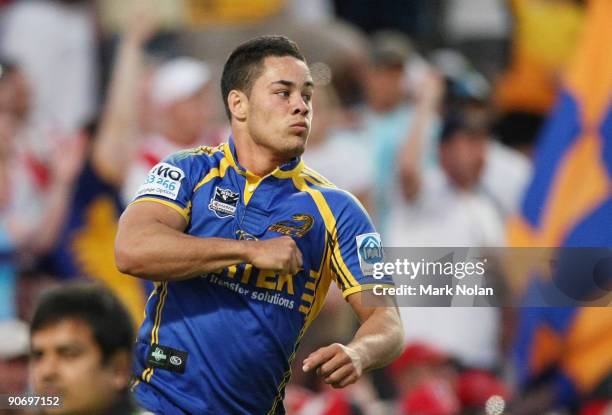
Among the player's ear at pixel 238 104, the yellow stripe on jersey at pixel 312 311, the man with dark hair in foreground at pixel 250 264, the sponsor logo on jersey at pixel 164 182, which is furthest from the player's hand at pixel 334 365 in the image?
the player's ear at pixel 238 104

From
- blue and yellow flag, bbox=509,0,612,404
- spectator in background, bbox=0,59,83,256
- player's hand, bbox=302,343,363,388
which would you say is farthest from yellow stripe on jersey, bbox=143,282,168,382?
spectator in background, bbox=0,59,83,256

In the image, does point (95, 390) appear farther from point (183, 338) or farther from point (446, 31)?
point (446, 31)

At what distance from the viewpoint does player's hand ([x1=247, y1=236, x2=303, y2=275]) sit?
5.35 metres

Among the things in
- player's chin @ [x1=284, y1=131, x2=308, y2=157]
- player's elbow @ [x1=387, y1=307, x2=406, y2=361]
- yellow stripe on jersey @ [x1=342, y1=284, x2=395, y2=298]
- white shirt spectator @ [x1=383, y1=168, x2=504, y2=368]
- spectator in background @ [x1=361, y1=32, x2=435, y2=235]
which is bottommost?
player's elbow @ [x1=387, y1=307, x2=406, y2=361]

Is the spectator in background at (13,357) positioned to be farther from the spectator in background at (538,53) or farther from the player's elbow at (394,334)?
the spectator in background at (538,53)

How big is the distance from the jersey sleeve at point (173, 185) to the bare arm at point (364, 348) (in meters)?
0.76

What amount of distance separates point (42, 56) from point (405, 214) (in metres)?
3.39

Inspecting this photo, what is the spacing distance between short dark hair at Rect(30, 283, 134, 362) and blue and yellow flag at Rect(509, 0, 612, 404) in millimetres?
4831

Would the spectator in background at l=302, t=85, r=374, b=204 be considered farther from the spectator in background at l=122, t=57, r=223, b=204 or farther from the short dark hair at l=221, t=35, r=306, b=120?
the short dark hair at l=221, t=35, r=306, b=120

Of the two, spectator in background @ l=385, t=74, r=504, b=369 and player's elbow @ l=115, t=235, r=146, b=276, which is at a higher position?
spectator in background @ l=385, t=74, r=504, b=369

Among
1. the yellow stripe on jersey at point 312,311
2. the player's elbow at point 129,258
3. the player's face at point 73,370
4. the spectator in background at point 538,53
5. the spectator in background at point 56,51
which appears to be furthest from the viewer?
the spectator in background at point 538,53

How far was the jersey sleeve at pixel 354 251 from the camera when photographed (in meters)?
5.74

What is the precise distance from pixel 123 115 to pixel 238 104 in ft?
14.0

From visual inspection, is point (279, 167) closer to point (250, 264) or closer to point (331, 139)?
point (250, 264)
